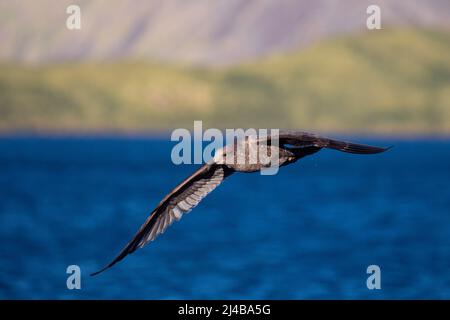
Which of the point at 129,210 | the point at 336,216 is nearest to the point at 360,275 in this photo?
the point at 336,216

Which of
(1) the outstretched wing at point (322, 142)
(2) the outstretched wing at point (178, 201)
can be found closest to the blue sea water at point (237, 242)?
(2) the outstretched wing at point (178, 201)

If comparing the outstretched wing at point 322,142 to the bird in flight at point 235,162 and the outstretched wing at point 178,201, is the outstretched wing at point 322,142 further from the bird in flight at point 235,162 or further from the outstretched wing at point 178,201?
the outstretched wing at point 178,201

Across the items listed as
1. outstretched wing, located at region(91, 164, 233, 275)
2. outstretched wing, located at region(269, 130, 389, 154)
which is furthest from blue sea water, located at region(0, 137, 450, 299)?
outstretched wing, located at region(269, 130, 389, 154)

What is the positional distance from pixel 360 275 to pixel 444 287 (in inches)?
226

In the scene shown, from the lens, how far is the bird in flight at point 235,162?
1684cm

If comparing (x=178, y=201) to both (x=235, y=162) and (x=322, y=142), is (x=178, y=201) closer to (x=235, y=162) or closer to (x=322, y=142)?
(x=235, y=162)

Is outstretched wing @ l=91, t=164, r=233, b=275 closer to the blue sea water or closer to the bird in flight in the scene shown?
the bird in flight

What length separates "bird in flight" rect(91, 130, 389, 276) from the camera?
1684 cm

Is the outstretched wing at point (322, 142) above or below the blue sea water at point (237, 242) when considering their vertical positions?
below

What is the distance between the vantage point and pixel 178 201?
19.5m

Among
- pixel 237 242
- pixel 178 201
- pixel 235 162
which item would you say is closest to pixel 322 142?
pixel 235 162
